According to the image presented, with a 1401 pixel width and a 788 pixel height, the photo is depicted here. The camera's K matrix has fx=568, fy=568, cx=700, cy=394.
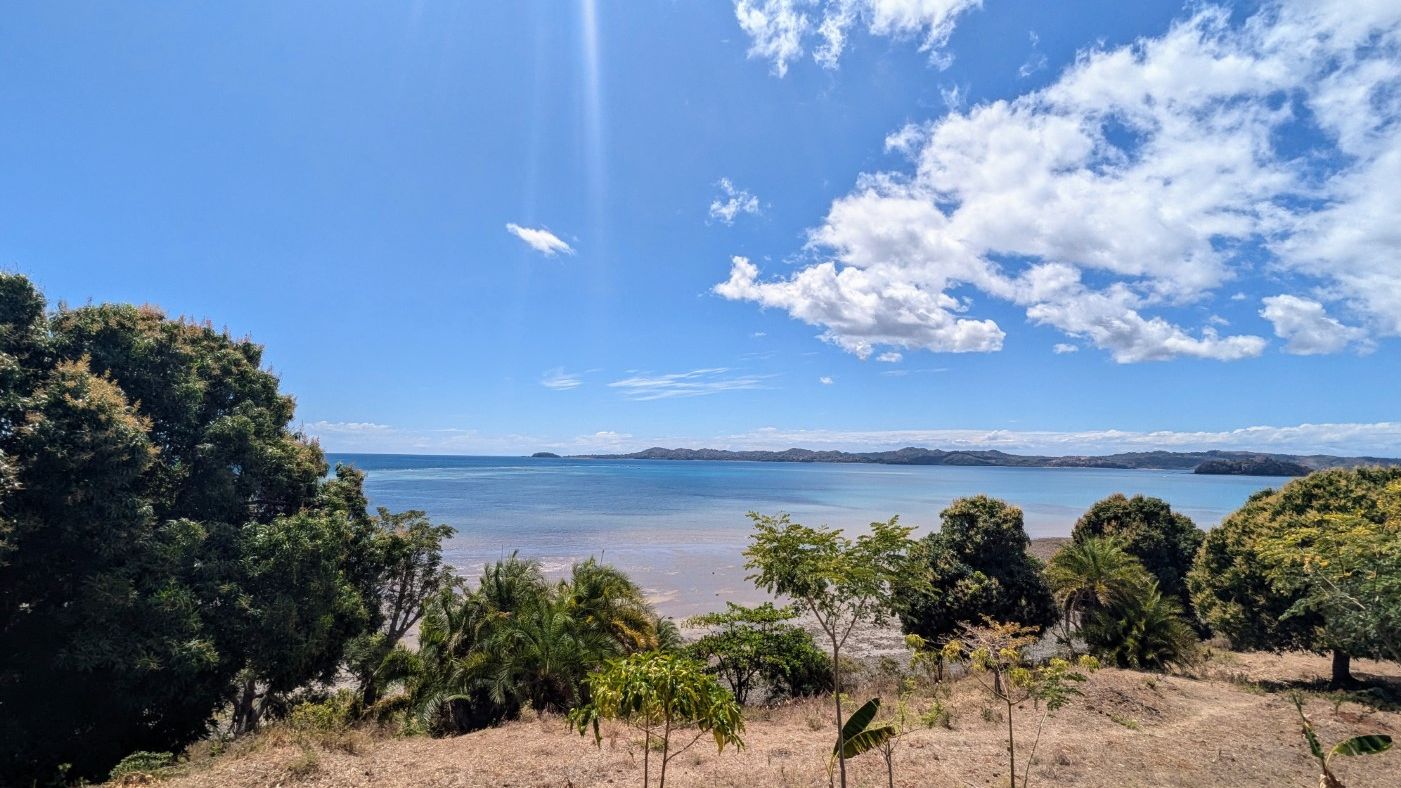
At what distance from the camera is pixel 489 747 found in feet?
35.9

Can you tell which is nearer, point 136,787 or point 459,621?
point 136,787

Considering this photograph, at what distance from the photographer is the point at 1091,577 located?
1897 cm

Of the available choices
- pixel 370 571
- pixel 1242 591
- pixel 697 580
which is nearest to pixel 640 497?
pixel 697 580

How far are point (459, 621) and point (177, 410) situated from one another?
894 cm

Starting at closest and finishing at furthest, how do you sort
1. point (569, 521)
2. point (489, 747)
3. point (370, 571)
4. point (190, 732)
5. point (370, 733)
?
1. point (489, 747)
2. point (370, 733)
3. point (190, 732)
4. point (370, 571)
5. point (569, 521)

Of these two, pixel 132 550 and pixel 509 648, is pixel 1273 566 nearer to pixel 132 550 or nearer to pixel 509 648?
pixel 509 648

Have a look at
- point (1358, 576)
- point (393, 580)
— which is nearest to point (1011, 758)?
point (1358, 576)

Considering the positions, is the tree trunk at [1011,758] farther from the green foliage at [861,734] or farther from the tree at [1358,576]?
the tree at [1358,576]

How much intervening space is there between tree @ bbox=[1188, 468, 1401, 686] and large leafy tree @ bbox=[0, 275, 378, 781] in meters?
23.9

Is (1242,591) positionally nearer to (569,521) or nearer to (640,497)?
(569,521)

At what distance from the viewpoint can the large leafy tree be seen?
1100 centimetres

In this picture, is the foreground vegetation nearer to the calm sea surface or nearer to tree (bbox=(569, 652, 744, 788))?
tree (bbox=(569, 652, 744, 788))

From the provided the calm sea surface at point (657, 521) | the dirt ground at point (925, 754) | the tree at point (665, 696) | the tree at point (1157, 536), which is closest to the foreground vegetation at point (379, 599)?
the tree at point (665, 696)

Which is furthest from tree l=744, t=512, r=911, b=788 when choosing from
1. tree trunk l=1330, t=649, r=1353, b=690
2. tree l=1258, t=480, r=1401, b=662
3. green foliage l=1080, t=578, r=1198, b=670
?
tree trunk l=1330, t=649, r=1353, b=690
